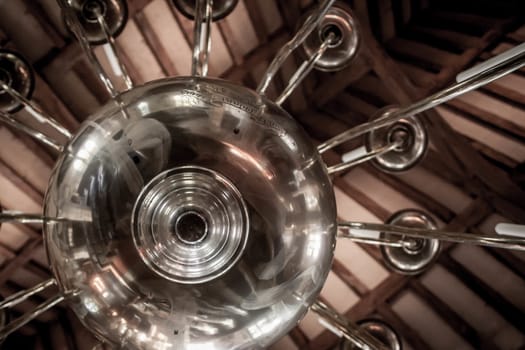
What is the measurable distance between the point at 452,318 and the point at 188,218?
3.55m

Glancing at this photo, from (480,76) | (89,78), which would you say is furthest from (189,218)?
(89,78)

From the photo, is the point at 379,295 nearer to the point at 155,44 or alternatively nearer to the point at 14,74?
the point at 155,44

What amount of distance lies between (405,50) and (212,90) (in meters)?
4.19

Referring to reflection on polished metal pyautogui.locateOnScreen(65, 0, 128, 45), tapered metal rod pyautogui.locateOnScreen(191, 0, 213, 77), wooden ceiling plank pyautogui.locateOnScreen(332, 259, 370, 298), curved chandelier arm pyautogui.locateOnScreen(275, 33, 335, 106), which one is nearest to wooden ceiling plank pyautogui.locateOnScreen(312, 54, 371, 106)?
wooden ceiling plank pyautogui.locateOnScreen(332, 259, 370, 298)

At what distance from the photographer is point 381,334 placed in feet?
9.84

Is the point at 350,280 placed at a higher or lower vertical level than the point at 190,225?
higher

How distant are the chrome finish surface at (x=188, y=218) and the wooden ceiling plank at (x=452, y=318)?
10.8ft

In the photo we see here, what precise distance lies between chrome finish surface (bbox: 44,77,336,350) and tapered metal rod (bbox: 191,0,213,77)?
133 millimetres

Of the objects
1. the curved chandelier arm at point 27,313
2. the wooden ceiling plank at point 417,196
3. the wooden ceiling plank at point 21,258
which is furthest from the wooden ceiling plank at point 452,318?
the curved chandelier arm at point 27,313

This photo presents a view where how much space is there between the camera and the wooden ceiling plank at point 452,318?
404cm

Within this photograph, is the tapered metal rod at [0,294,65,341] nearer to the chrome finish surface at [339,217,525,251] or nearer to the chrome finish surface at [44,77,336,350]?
the chrome finish surface at [44,77,336,350]

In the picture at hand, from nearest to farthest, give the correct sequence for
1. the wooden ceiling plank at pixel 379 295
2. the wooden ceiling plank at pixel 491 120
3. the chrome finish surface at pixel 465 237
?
the chrome finish surface at pixel 465 237 < the wooden ceiling plank at pixel 491 120 < the wooden ceiling plank at pixel 379 295

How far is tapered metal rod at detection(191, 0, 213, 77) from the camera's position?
1407 millimetres

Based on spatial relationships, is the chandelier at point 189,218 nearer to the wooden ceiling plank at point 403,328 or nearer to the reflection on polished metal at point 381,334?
the reflection on polished metal at point 381,334
